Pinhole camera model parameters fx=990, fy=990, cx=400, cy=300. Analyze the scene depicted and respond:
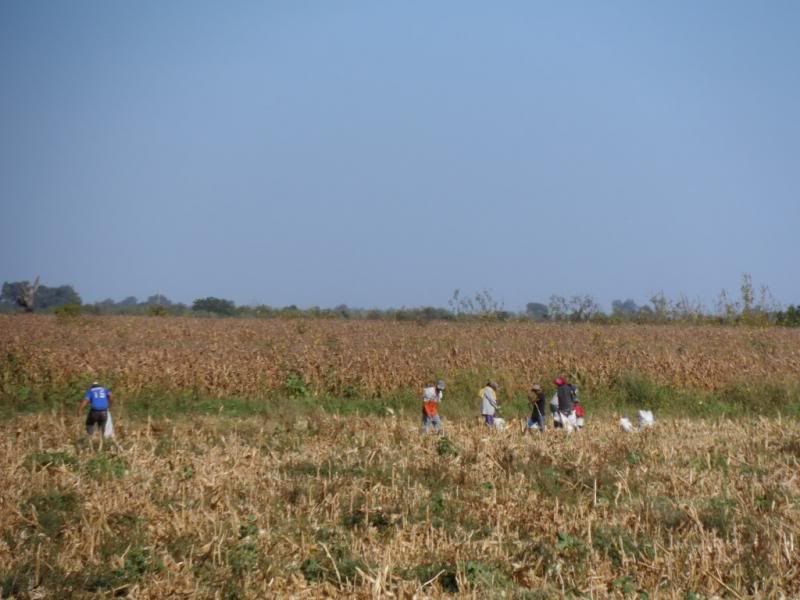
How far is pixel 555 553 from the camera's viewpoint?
27.9 ft

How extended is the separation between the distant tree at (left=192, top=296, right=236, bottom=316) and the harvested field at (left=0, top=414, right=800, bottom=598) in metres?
55.5

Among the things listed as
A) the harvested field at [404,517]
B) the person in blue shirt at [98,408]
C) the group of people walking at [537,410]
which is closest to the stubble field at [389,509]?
the harvested field at [404,517]

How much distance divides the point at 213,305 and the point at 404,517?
2636 inches

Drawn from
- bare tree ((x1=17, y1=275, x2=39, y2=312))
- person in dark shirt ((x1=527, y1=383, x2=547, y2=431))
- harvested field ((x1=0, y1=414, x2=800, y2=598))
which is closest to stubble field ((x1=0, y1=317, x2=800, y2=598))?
harvested field ((x1=0, y1=414, x2=800, y2=598))

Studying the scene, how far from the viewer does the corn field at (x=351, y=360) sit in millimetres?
24047

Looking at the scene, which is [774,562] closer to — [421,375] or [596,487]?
[596,487]

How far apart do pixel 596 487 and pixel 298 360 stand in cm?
1540

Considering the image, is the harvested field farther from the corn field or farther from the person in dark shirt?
the corn field

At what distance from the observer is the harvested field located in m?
7.87

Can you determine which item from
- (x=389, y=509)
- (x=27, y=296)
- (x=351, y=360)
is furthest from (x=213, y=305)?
(x=389, y=509)

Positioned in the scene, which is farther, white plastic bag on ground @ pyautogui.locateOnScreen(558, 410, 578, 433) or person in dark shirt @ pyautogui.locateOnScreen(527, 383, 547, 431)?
white plastic bag on ground @ pyautogui.locateOnScreen(558, 410, 578, 433)

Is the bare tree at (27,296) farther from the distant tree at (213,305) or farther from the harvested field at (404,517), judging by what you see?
the harvested field at (404,517)

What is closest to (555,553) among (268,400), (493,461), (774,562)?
(774,562)

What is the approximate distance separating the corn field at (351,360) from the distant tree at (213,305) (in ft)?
121
